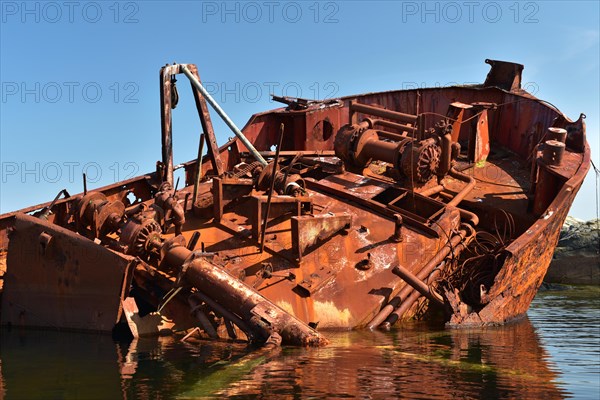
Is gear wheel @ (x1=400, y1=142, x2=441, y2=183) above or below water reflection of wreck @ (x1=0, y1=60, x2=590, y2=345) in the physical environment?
above

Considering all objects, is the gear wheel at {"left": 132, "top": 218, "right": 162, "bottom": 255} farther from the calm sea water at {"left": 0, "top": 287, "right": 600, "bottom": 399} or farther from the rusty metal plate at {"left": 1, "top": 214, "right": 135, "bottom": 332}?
the calm sea water at {"left": 0, "top": 287, "right": 600, "bottom": 399}

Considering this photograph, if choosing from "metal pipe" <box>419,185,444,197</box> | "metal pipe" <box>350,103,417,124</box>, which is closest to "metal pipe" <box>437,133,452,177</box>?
"metal pipe" <box>419,185,444,197</box>

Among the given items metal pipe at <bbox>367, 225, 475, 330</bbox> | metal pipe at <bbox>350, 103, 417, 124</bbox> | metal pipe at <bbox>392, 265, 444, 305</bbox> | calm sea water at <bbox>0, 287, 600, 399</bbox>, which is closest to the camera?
calm sea water at <bbox>0, 287, 600, 399</bbox>

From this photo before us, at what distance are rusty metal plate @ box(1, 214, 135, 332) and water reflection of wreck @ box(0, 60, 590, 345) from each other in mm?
20

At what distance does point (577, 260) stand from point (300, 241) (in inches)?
526

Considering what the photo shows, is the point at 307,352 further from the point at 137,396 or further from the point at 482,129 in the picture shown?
→ the point at 482,129

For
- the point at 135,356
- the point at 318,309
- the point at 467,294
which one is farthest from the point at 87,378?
the point at 467,294

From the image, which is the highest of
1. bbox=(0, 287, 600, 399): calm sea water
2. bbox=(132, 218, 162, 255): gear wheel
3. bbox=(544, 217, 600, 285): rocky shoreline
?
bbox=(132, 218, 162, 255): gear wheel

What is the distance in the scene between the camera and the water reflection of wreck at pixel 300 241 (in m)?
10.7

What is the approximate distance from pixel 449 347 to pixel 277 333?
2.10 meters

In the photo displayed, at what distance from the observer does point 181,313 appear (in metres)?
10.9

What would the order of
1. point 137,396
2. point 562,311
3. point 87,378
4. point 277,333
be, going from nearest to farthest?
point 137,396, point 87,378, point 277,333, point 562,311

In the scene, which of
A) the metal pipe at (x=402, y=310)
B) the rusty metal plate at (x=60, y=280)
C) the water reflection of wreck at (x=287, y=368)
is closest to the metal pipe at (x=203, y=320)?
the water reflection of wreck at (x=287, y=368)

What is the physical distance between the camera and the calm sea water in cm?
832
